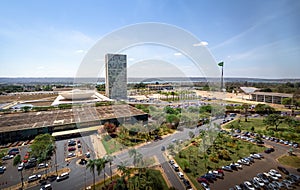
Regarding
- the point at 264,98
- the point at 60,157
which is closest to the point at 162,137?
the point at 60,157

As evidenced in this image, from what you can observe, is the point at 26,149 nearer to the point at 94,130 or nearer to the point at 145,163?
the point at 94,130

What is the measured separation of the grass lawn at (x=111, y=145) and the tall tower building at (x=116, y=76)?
10.0m

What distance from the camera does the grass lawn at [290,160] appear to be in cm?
453

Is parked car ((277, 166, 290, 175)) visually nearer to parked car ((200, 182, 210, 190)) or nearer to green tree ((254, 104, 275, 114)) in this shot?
parked car ((200, 182, 210, 190))

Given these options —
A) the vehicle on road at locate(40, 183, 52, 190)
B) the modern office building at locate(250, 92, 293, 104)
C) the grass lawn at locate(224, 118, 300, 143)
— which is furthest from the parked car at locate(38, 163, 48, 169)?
the modern office building at locate(250, 92, 293, 104)

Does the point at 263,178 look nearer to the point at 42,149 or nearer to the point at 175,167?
the point at 175,167

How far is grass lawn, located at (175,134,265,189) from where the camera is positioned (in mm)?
4350

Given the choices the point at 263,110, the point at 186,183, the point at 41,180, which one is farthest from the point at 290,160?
the point at 41,180

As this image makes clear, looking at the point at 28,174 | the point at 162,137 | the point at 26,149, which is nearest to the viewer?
the point at 28,174

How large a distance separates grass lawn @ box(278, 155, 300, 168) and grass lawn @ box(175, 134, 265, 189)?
2.07 ft

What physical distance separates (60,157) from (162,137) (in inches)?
137

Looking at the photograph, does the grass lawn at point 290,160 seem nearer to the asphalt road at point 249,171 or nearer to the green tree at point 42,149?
the asphalt road at point 249,171

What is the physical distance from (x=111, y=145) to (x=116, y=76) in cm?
1086

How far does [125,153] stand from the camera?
16.9 ft
